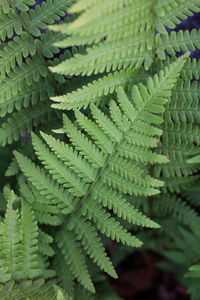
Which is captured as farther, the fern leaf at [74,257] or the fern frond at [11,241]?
the fern leaf at [74,257]

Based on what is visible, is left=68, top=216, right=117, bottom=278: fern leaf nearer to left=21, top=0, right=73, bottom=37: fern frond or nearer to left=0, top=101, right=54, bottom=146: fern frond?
left=0, top=101, right=54, bottom=146: fern frond

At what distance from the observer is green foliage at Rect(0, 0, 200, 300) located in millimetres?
1530

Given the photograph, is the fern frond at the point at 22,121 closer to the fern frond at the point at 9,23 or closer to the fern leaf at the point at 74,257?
the fern frond at the point at 9,23

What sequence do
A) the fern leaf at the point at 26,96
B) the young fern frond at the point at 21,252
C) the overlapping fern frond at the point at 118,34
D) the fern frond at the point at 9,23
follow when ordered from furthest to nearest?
the fern leaf at the point at 26,96, the fern frond at the point at 9,23, the young fern frond at the point at 21,252, the overlapping fern frond at the point at 118,34

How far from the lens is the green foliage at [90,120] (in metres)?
1.53

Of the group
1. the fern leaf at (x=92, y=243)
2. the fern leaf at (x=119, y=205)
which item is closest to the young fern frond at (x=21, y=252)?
the fern leaf at (x=92, y=243)

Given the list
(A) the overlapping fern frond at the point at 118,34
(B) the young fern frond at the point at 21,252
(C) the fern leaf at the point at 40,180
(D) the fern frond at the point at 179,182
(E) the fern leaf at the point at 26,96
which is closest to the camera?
(A) the overlapping fern frond at the point at 118,34

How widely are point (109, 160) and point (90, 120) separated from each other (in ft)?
0.85

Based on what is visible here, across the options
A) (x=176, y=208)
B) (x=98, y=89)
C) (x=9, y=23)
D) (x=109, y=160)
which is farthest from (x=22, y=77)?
(x=176, y=208)

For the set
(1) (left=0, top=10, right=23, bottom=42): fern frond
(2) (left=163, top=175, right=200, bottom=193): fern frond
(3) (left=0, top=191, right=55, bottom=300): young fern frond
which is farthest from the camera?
(2) (left=163, top=175, right=200, bottom=193): fern frond

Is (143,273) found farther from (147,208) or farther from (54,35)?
(54,35)

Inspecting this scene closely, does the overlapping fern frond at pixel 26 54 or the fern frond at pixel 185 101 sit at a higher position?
the overlapping fern frond at pixel 26 54

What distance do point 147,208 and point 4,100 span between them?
54.5 inches

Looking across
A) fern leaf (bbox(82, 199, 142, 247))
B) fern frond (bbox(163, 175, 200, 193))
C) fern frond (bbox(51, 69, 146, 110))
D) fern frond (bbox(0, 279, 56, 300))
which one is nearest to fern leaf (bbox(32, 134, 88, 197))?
fern leaf (bbox(82, 199, 142, 247))
